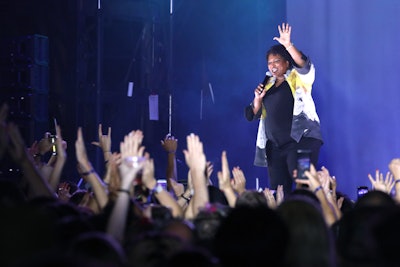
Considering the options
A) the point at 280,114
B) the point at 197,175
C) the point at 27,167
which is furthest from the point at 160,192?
the point at 280,114

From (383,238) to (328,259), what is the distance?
0.36 m

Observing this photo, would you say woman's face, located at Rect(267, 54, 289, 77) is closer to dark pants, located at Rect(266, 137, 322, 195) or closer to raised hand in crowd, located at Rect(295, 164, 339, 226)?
dark pants, located at Rect(266, 137, 322, 195)

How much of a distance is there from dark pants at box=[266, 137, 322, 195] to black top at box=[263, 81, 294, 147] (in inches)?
4.0

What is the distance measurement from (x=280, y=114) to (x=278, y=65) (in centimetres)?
59

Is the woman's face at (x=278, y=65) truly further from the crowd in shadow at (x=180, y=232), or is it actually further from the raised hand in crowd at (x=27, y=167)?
the raised hand in crowd at (x=27, y=167)

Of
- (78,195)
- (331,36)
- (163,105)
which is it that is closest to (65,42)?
(163,105)

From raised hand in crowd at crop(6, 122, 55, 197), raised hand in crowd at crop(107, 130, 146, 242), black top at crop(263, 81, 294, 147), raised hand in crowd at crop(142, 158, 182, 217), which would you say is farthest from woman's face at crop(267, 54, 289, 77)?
raised hand in crowd at crop(107, 130, 146, 242)

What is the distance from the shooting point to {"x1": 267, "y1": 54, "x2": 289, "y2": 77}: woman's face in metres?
8.40

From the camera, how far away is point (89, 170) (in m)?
4.21

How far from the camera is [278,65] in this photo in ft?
27.6

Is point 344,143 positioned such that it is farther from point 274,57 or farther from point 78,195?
point 78,195

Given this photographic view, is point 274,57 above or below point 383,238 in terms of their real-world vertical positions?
above

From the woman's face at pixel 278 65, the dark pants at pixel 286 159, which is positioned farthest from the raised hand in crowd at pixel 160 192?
the woman's face at pixel 278 65

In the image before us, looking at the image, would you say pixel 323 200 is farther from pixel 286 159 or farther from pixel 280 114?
pixel 280 114
